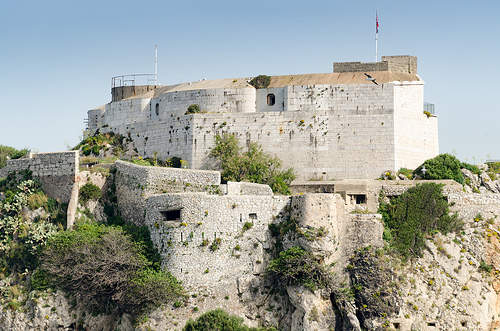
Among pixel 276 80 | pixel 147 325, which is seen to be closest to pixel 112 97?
pixel 276 80

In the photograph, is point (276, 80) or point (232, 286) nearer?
point (232, 286)

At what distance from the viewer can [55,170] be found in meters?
54.9

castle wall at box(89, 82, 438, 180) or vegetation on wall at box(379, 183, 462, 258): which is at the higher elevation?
castle wall at box(89, 82, 438, 180)

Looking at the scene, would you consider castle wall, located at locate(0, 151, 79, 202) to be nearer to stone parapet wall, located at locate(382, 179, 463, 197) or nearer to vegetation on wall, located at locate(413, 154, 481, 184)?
stone parapet wall, located at locate(382, 179, 463, 197)

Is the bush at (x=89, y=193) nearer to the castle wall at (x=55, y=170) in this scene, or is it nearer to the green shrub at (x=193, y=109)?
the castle wall at (x=55, y=170)

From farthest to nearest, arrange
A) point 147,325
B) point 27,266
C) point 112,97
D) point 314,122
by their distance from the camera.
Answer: point 112,97
point 314,122
point 27,266
point 147,325

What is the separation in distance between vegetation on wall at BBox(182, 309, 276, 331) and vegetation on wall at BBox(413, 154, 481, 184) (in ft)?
47.0

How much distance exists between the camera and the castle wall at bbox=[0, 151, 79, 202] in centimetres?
5425

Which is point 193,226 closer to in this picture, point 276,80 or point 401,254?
point 401,254

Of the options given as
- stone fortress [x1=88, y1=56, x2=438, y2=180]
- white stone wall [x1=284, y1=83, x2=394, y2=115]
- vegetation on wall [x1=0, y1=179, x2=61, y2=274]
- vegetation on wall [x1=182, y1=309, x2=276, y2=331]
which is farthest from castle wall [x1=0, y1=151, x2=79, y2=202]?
white stone wall [x1=284, y1=83, x2=394, y2=115]

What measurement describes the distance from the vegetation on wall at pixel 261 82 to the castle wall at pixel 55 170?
12296mm

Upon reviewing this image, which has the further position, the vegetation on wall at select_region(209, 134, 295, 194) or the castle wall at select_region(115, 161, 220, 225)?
the vegetation on wall at select_region(209, 134, 295, 194)

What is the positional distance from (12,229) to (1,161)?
3068 cm

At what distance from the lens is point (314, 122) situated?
189ft
